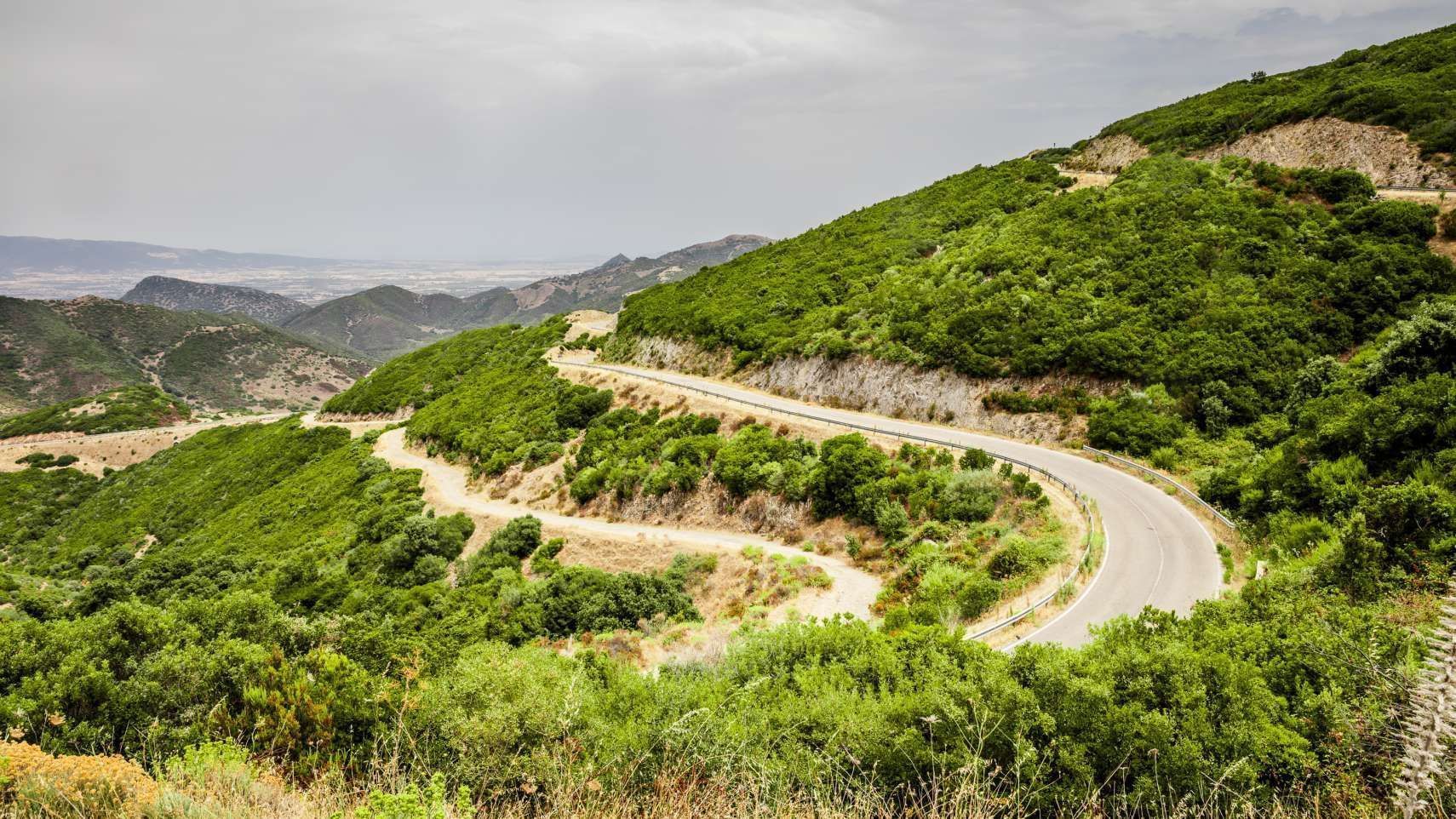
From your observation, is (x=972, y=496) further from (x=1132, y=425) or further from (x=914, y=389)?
(x=914, y=389)

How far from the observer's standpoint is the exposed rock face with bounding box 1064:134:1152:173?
47844 millimetres

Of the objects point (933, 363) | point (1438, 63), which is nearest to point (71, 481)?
point (933, 363)

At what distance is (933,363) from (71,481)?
98072 mm

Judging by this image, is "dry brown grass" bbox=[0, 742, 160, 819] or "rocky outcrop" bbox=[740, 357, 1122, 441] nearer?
"dry brown grass" bbox=[0, 742, 160, 819]

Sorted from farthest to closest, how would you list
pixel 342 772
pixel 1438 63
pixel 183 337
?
1. pixel 183 337
2. pixel 1438 63
3. pixel 342 772

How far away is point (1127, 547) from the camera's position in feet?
60.2

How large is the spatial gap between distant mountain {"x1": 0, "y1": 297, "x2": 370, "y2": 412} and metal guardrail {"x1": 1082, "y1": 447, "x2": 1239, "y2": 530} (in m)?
188

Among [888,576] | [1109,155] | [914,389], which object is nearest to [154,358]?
[914,389]

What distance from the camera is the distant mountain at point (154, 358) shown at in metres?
141

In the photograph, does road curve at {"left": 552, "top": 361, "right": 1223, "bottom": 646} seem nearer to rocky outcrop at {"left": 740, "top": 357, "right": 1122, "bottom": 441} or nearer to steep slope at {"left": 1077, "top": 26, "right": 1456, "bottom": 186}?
rocky outcrop at {"left": 740, "top": 357, "right": 1122, "bottom": 441}

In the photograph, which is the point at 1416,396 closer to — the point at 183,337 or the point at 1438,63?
the point at 1438,63

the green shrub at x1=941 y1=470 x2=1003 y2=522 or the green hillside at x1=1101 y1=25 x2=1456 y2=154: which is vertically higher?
the green hillside at x1=1101 y1=25 x2=1456 y2=154

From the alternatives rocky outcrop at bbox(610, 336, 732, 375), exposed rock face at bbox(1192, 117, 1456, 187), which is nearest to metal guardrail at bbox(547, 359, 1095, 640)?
rocky outcrop at bbox(610, 336, 732, 375)

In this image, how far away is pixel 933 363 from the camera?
32750 millimetres
